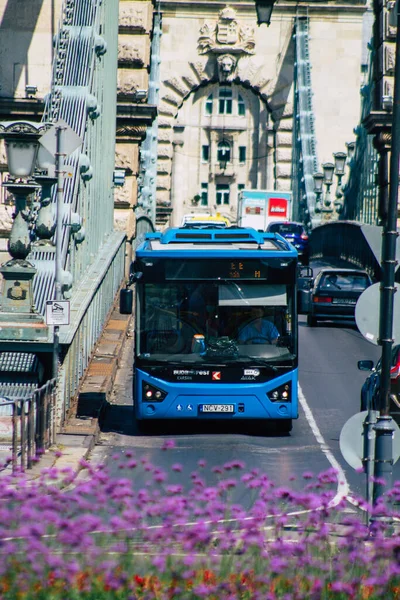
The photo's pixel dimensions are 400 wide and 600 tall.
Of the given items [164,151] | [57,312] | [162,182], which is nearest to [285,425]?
[57,312]

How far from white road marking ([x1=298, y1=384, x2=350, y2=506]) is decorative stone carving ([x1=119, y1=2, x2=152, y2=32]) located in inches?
439

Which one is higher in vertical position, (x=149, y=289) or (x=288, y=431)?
(x=149, y=289)

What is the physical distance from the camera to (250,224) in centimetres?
6731

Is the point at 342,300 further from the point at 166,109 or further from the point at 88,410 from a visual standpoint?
the point at 166,109

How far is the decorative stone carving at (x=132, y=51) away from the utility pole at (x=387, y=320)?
60.2 ft

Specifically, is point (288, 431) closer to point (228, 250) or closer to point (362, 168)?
point (228, 250)

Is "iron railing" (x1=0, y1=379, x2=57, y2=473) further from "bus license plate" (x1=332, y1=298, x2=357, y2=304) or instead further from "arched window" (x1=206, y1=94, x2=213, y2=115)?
"arched window" (x1=206, y1=94, x2=213, y2=115)

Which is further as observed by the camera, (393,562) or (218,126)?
(218,126)

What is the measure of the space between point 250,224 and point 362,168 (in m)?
16.3

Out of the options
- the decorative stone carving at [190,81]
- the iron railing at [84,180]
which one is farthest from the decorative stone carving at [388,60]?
the decorative stone carving at [190,81]

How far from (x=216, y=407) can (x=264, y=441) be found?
80 centimetres

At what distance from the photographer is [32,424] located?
46.1 ft

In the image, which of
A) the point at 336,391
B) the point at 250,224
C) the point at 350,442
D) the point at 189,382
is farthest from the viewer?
the point at 250,224

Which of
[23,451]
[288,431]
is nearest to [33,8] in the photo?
[288,431]
